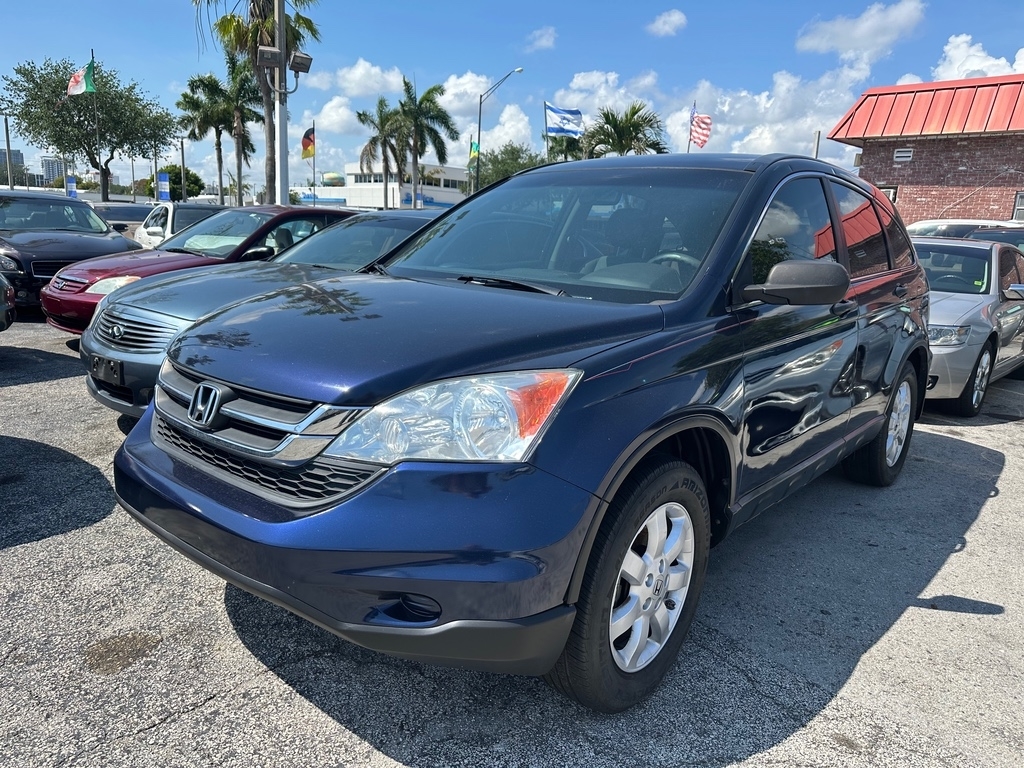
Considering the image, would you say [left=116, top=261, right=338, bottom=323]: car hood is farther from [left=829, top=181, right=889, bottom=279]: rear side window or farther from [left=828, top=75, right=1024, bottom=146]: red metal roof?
[left=828, top=75, right=1024, bottom=146]: red metal roof

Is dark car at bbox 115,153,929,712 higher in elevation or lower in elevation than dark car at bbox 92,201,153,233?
lower

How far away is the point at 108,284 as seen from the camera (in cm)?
612

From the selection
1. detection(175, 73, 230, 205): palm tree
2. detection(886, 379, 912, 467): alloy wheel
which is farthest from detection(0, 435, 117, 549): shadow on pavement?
detection(175, 73, 230, 205): palm tree

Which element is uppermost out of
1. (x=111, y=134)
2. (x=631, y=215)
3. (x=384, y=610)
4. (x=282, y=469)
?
(x=111, y=134)

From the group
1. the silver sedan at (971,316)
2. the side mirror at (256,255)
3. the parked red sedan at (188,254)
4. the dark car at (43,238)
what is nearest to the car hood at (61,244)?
the dark car at (43,238)

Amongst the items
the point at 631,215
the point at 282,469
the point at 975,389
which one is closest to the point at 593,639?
the point at 282,469

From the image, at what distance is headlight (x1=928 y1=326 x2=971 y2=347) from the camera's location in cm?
632

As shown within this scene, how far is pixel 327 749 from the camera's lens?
7.02 ft

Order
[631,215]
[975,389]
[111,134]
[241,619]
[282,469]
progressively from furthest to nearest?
[111,134], [975,389], [631,215], [241,619], [282,469]

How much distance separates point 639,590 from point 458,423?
2.68ft

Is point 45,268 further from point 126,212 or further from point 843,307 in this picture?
point 126,212

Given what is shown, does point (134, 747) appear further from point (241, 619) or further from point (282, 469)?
point (282, 469)

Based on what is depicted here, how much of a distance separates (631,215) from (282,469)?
180 cm

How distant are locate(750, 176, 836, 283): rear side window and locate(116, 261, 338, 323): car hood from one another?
2.29 m
